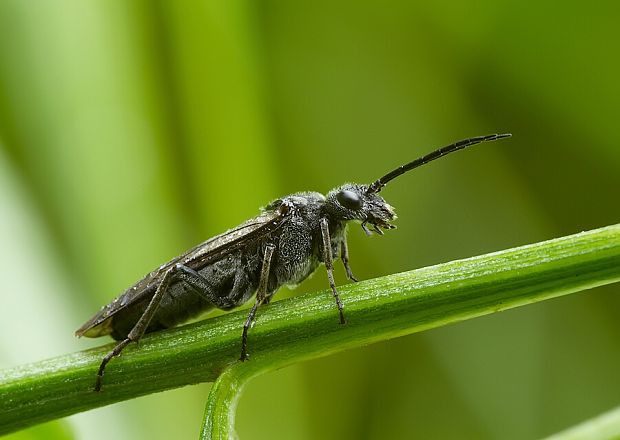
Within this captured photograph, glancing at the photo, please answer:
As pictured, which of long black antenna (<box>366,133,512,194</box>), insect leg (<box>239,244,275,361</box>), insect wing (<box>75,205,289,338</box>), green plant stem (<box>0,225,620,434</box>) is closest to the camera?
green plant stem (<box>0,225,620,434</box>)

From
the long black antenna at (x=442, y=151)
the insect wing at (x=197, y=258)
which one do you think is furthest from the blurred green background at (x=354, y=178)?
the long black antenna at (x=442, y=151)

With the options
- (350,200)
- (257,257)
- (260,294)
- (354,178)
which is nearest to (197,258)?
(257,257)

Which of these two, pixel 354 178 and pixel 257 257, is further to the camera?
pixel 354 178

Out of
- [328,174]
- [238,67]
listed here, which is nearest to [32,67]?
[238,67]

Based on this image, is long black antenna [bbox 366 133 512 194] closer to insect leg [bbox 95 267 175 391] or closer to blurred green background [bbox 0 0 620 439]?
insect leg [bbox 95 267 175 391]

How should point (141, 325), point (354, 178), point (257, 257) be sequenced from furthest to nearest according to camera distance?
point (354, 178) → point (257, 257) → point (141, 325)

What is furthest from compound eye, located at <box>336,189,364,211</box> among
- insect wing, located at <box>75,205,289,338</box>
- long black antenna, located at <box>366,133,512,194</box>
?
insect wing, located at <box>75,205,289,338</box>

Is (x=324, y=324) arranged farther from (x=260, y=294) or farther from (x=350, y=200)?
(x=350, y=200)
